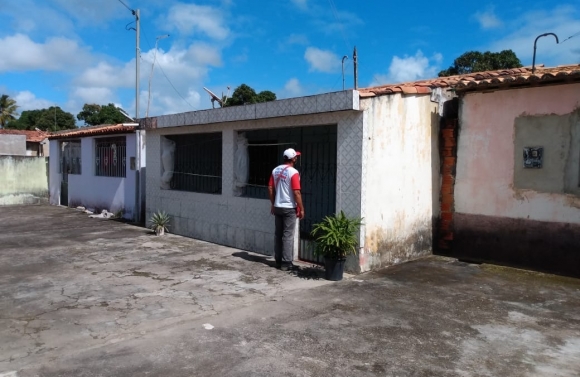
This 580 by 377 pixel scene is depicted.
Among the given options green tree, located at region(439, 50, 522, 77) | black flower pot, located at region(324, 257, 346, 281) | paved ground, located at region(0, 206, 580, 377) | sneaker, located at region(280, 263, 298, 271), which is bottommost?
paved ground, located at region(0, 206, 580, 377)

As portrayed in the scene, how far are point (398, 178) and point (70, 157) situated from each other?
44.5 feet

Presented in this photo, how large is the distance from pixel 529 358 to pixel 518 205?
3.72 meters

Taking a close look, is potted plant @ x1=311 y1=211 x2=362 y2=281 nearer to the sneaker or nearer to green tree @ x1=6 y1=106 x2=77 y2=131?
the sneaker

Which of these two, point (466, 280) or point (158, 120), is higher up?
point (158, 120)

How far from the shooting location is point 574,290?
563cm

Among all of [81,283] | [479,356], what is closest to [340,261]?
[479,356]

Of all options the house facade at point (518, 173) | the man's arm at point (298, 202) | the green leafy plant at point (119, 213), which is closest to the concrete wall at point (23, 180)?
the green leafy plant at point (119, 213)

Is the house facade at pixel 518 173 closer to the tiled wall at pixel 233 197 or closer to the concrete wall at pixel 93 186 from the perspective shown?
the tiled wall at pixel 233 197

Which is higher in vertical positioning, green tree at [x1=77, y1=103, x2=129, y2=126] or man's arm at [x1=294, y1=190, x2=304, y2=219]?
green tree at [x1=77, y1=103, x2=129, y2=126]

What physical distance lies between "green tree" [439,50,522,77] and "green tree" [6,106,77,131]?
1340 inches

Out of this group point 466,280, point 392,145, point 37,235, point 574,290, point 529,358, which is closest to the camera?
point 529,358

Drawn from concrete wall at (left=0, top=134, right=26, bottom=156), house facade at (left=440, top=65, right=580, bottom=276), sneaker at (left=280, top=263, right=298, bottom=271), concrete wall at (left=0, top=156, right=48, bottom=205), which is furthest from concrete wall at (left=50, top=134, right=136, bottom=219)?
house facade at (left=440, top=65, right=580, bottom=276)

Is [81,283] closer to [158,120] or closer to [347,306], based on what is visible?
[347,306]

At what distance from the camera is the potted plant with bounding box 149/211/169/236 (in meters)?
9.61
